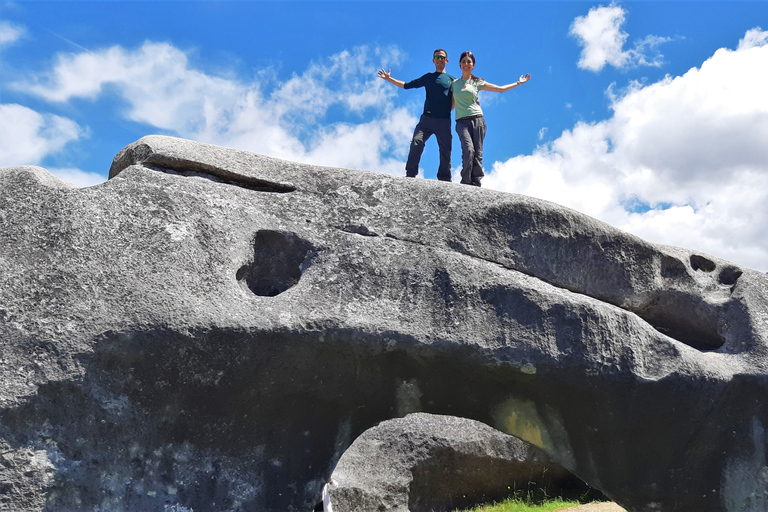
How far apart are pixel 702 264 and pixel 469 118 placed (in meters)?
3.44

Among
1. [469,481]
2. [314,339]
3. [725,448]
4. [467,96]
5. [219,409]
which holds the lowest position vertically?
[469,481]

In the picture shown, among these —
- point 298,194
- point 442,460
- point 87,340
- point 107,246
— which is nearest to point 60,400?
point 87,340

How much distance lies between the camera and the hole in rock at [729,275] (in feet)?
19.4

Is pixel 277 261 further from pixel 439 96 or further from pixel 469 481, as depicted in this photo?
pixel 469 481

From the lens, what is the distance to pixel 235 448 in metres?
4.68

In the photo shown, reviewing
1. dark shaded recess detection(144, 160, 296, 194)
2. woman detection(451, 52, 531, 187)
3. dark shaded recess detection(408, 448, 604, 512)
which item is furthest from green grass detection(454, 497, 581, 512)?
dark shaded recess detection(144, 160, 296, 194)

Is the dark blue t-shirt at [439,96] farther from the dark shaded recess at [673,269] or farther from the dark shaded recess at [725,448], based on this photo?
the dark shaded recess at [725,448]

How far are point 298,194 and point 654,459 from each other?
3.43 meters

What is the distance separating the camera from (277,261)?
5164 millimetres

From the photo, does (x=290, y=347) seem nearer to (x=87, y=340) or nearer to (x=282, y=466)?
(x=282, y=466)

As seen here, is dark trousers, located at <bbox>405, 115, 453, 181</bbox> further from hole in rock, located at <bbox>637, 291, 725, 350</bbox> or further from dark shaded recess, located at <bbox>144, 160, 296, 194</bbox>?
hole in rock, located at <bbox>637, 291, 725, 350</bbox>

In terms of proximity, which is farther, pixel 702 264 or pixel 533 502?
pixel 533 502

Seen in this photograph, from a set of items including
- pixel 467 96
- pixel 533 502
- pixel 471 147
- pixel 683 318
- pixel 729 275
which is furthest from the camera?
pixel 533 502

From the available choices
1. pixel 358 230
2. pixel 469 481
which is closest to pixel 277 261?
pixel 358 230
